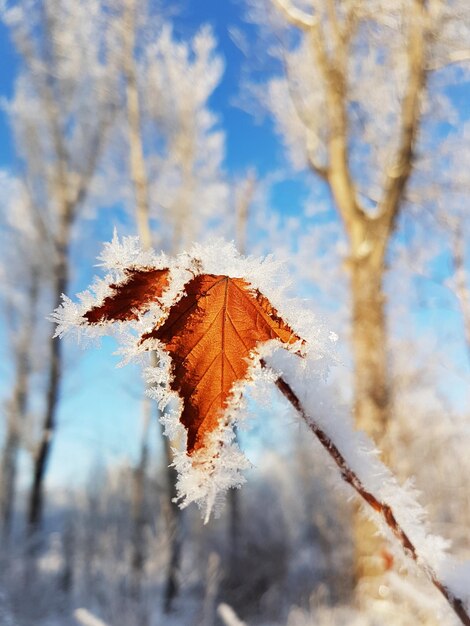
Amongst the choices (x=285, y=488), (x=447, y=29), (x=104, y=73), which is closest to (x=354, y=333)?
(x=447, y=29)

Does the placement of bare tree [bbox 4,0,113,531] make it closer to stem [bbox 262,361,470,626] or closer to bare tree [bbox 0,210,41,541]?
bare tree [bbox 0,210,41,541]

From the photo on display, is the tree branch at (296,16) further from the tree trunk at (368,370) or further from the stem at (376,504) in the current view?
the stem at (376,504)

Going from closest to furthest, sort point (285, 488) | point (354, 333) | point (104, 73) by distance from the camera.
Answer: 1. point (354, 333)
2. point (104, 73)
3. point (285, 488)

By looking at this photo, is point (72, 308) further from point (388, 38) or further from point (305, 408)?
point (388, 38)

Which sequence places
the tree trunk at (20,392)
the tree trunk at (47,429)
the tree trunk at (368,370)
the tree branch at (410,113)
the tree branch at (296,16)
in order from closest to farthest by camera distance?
the tree trunk at (368,370) → the tree branch at (410,113) → the tree branch at (296,16) → the tree trunk at (47,429) → the tree trunk at (20,392)

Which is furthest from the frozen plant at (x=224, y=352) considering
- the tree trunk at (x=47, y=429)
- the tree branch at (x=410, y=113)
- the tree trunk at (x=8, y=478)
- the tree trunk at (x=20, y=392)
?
the tree trunk at (x=8, y=478)
